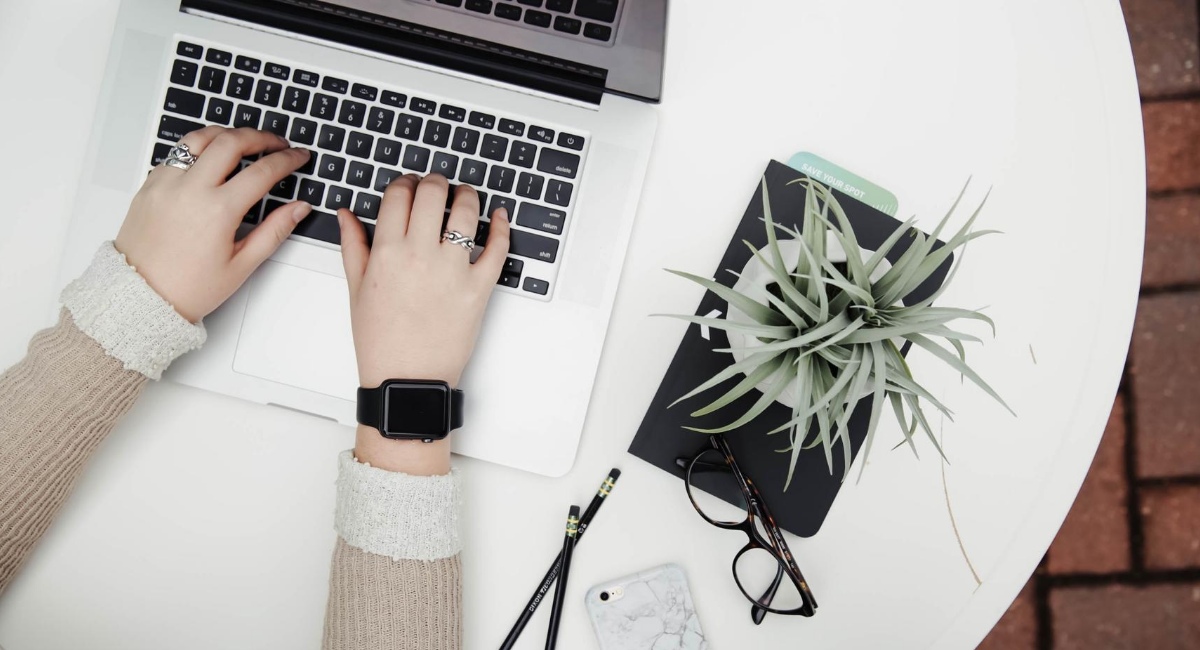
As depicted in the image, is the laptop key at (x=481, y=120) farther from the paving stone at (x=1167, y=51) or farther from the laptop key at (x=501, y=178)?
the paving stone at (x=1167, y=51)

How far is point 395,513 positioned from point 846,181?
1.59ft

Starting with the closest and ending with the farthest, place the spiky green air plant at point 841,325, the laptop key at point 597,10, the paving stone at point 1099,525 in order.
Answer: the spiky green air plant at point 841,325 < the laptop key at point 597,10 < the paving stone at point 1099,525

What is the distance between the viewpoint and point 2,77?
661 mm

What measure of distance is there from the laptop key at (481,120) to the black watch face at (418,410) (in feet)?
0.75

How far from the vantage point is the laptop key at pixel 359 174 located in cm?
62

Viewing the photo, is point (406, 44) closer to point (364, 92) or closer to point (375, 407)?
point (364, 92)

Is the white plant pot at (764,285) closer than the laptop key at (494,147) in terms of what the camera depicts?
Yes

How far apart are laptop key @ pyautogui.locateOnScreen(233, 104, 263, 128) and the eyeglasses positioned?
0.47 meters

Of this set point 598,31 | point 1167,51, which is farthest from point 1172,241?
point 598,31

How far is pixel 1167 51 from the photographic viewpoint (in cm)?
119

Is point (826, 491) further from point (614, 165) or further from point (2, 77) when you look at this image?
point (2, 77)

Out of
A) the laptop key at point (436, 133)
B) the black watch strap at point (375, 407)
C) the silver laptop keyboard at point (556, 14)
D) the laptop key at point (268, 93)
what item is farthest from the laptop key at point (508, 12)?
the black watch strap at point (375, 407)

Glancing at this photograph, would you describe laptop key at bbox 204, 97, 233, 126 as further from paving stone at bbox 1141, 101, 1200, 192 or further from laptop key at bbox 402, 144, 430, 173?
paving stone at bbox 1141, 101, 1200, 192

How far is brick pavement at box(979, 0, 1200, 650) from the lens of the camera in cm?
118
